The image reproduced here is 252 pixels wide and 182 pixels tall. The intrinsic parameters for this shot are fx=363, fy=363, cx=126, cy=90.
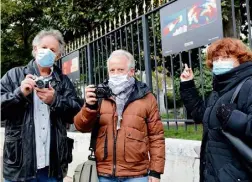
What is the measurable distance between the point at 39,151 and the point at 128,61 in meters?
0.91

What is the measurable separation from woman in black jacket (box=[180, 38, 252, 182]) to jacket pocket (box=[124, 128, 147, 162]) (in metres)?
0.44

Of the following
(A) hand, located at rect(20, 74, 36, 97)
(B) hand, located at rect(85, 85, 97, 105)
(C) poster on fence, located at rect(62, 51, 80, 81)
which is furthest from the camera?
(C) poster on fence, located at rect(62, 51, 80, 81)

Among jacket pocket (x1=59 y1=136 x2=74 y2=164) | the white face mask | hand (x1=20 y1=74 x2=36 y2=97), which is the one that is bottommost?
jacket pocket (x1=59 y1=136 x2=74 y2=164)

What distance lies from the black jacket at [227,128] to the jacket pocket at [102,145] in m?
0.69

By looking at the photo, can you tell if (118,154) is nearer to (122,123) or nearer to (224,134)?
(122,123)

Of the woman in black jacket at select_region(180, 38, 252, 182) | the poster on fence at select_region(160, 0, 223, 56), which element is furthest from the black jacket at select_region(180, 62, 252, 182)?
the poster on fence at select_region(160, 0, 223, 56)

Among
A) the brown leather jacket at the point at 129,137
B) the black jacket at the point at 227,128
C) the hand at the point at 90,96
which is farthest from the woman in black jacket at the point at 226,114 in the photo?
the hand at the point at 90,96

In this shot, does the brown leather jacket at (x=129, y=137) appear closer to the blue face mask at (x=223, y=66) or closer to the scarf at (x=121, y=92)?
the scarf at (x=121, y=92)

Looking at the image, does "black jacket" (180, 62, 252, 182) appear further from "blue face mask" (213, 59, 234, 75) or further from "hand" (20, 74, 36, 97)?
"hand" (20, 74, 36, 97)

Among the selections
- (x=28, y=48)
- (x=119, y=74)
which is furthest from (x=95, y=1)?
(x=119, y=74)

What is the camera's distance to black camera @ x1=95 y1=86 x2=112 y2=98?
260cm

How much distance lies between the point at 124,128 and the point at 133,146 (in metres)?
0.14

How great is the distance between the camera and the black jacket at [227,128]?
2160mm

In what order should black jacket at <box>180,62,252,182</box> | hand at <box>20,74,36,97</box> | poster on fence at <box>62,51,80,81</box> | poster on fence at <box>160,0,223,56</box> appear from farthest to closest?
poster on fence at <box>62,51,80,81</box> < poster on fence at <box>160,0,223,56</box> < hand at <box>20,74,36,97</box> < black jacket at <box>180,62,252,182</box>
